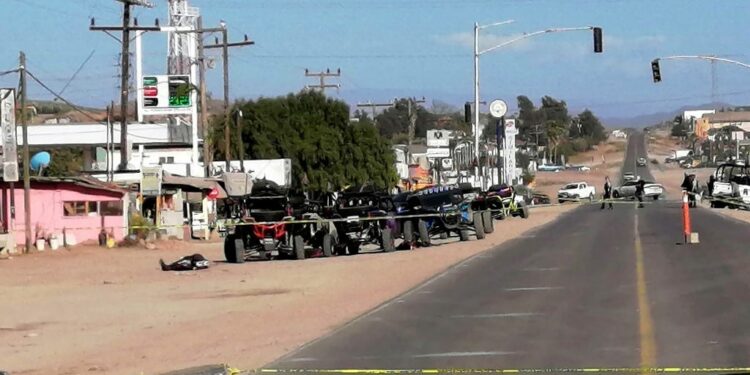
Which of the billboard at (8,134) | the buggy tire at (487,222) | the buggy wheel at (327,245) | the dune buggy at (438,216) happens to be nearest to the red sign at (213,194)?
the buggy tire at (487,222)

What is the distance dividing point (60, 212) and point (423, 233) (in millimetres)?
13359

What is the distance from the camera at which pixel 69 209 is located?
135 feet

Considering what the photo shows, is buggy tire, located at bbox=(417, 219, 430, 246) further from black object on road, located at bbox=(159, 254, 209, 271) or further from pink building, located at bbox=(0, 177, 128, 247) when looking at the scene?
pink building, located at bbox=(0, 177, 128, 247)

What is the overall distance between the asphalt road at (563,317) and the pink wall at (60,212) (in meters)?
16.9

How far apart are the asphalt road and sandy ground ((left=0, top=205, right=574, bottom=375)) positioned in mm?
882

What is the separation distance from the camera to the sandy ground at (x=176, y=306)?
47.4ft

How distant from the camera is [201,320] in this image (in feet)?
60.1

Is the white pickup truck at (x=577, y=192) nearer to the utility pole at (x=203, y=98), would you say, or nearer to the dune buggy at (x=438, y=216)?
the utility pole at (x=203, y=98)

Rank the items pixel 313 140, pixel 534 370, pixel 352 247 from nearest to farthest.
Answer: pixel 534 370, pixel 352 247, pixel 313 140

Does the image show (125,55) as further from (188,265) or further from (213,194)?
(188,265)

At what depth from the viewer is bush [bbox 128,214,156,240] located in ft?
134

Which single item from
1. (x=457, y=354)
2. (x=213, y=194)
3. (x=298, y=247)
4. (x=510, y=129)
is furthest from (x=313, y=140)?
(x=457, y=354)

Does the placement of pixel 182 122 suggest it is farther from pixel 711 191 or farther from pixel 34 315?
pixel 34 315

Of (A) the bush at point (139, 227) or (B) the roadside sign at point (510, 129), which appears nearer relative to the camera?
(A) the bush at point (139, 227)
